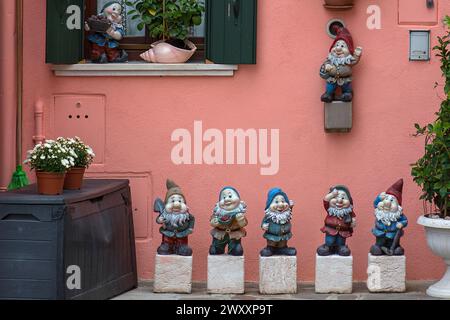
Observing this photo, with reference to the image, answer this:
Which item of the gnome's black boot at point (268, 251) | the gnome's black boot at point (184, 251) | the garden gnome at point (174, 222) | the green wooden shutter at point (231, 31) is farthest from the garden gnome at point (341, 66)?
the gnome's black boot at point (184, 251)

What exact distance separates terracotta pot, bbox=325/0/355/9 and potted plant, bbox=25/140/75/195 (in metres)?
2.22

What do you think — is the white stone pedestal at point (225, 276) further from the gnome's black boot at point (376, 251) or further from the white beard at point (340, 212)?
the gnome's black boot at point (376, 251)

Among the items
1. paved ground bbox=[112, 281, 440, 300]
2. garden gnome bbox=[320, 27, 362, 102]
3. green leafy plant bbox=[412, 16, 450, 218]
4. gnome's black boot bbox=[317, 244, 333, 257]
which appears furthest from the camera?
garden gnome bbox=[320, 27, 362, 102]

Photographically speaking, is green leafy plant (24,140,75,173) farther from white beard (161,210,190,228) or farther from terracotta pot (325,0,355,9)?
terracotta pot (325,0,355,9)

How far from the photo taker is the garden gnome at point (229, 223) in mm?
6602

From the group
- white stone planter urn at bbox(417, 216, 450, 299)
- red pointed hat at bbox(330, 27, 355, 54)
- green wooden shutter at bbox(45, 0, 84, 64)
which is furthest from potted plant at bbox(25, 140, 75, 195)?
white stone planter urn at bbox(417, 216, 450, 299)

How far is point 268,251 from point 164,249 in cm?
71

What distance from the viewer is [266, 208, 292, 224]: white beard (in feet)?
21.7

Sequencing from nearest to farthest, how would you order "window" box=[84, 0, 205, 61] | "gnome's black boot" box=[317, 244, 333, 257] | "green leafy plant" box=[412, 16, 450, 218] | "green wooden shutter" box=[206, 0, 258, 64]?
"green leafy plant" box=[412, 16, 450, 218], "gnome's black boot" box=[317, 244, 333, 257], "green wooden shutter" box=[206, 0, 258, 64], "window" box=[84, 0, 205, 61]

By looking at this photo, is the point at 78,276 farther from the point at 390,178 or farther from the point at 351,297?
the point at 390,178

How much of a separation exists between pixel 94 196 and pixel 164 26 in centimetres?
158

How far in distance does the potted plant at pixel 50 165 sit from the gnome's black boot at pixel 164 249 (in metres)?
0.94

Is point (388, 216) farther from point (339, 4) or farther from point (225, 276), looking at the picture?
point (339, 4)

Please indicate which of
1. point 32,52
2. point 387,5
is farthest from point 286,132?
point 32,52
